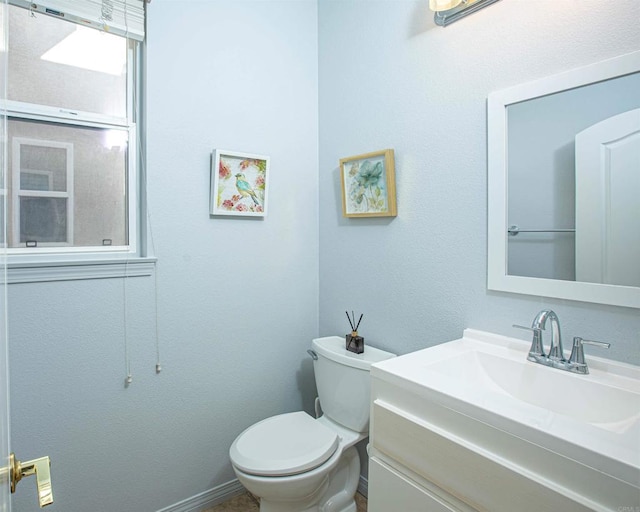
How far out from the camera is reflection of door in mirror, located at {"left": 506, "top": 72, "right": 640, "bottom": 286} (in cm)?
115

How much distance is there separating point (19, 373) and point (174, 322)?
0.55 m

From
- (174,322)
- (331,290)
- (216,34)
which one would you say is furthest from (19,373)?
(216,34)

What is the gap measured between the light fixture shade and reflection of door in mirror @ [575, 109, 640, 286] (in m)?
0.63

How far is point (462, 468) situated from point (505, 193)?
881 millimetres

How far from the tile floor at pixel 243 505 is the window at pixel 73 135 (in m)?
1.23

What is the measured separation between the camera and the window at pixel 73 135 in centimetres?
141


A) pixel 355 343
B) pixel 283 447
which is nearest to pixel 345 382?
pixel 355 343

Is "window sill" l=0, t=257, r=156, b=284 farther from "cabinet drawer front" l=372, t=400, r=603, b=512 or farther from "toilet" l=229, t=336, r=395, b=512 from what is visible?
"cabinet drawer front" l=372, t=400, r=603, b=512

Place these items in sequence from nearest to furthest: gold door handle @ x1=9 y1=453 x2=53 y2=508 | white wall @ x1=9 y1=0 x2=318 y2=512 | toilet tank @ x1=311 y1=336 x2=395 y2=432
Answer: gold door handle @ x1=9 y1=453 x2=53 y2=508 < white wall @ x1=9 y1=0 x2=318 y2=512 < toilet tank @ x1=311 y1=336 x2=395 y2=432

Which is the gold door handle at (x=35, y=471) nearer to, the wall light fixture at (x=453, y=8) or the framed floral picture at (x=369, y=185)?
the framed floral picture at (x=369, y=185)

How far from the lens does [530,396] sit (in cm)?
113

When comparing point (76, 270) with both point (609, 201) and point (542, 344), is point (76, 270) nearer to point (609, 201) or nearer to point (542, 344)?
point (542, 344)

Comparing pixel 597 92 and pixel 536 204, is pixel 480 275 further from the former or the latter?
pixel 597 92

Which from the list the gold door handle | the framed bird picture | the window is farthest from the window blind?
the gold door handle
